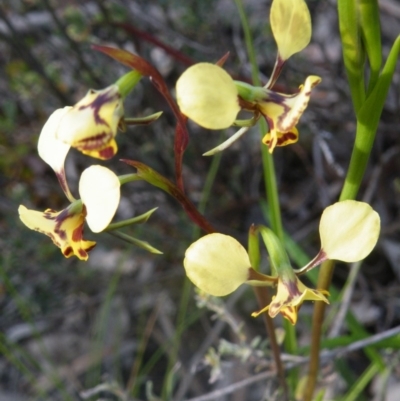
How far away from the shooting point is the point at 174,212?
1624mm

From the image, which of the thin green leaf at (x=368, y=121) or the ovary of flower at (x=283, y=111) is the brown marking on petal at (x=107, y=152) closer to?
the ovary of flower at (x=283, y=111)

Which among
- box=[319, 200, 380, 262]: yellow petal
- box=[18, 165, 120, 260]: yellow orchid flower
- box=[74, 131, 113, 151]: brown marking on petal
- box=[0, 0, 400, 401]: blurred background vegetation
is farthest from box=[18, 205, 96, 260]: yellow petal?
box=[0, 0, 400, 401]: blurred background vegetation

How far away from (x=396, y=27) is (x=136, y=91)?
71 cm

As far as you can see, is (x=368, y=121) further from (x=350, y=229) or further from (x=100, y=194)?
(x=100, y=194)

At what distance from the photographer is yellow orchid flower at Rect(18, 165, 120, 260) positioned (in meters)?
0.51

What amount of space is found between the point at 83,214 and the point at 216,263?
14cm

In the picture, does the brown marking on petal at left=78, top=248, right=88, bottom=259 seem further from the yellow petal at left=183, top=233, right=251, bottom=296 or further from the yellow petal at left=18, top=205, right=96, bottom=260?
the yellow petal at left=183, top=233, right=251, bottom=296

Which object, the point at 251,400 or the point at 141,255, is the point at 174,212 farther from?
the point at 251,400

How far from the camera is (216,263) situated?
1.87 ft

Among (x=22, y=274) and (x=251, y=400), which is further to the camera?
(x=22, y=274)

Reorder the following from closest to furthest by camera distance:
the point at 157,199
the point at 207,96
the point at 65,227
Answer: the point at 207,96, the point at 65,227, the point at 157,199

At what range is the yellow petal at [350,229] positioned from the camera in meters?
0.56

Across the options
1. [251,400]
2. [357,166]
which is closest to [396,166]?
[251,400]

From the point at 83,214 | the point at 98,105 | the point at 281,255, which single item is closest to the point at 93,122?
the point at 98,105
